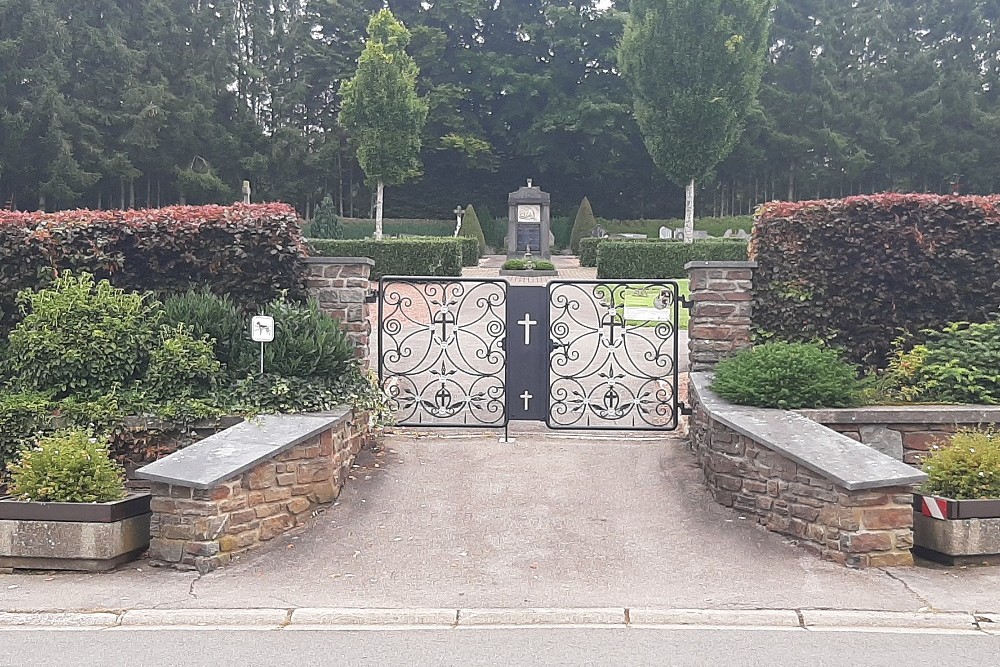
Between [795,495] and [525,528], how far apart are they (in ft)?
5.67

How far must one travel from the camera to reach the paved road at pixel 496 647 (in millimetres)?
4062

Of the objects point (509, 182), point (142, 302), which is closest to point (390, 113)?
point (509, 182)

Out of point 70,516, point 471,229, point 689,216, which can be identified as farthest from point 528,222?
point 70,516

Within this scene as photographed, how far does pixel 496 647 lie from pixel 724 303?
4.53 meters

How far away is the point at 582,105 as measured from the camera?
44.0 meters

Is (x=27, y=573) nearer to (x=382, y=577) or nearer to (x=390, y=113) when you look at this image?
(x=382, y=577)

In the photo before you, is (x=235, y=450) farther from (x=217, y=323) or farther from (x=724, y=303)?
(x=724, y=303)

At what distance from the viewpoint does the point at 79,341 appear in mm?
6977

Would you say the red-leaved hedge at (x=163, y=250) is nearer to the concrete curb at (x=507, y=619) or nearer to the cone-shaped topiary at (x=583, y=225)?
the concrete curb at (x=507, y=619)

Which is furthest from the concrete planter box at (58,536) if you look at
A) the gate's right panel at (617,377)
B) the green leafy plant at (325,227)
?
the green leafy plant at (325,227)

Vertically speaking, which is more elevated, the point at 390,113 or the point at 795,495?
the point at 390,113

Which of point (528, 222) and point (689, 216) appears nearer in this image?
point (689, 216)

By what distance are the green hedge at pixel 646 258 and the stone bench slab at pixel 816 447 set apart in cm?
1946

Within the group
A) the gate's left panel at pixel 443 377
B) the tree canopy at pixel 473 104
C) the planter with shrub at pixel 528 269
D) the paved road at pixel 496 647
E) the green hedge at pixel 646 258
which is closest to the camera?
the paved road at pixel 496 647
